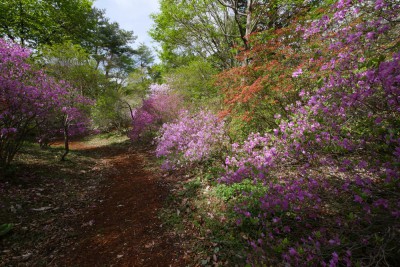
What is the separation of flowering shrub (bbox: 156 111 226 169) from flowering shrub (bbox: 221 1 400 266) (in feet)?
8.73

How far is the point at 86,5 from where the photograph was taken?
16047mm

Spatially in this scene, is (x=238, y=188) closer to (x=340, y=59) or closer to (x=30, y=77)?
(x=340, y=59)

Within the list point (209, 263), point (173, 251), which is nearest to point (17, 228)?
point (173, 251)

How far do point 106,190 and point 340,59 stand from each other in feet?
22.7

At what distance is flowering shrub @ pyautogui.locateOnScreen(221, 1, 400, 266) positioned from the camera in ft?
7.24

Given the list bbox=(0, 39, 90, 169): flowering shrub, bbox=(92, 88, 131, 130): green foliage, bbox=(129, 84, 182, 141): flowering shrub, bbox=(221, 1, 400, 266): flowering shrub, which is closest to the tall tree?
bbox=(92, 88, 131, 130): green foliage

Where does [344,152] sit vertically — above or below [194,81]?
below

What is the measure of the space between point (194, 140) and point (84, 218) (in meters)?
3.66

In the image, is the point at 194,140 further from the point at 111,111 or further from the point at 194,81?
the point at 111,111

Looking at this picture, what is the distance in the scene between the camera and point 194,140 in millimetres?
6555

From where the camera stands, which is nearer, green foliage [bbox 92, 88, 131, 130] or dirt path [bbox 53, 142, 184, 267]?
dirt path [bbox 53, 142, 184, 267]

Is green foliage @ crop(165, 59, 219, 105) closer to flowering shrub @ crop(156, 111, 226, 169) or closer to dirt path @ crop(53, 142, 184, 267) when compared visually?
flowering shrub @ crop(156, 111, 226, 169)

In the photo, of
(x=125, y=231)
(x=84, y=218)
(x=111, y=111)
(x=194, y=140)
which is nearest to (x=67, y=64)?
(x=111, y=111)

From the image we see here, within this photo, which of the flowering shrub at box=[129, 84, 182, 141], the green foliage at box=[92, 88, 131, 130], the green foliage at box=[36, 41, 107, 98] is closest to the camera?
the green foliage at box=[36, 41, 107, 98]
